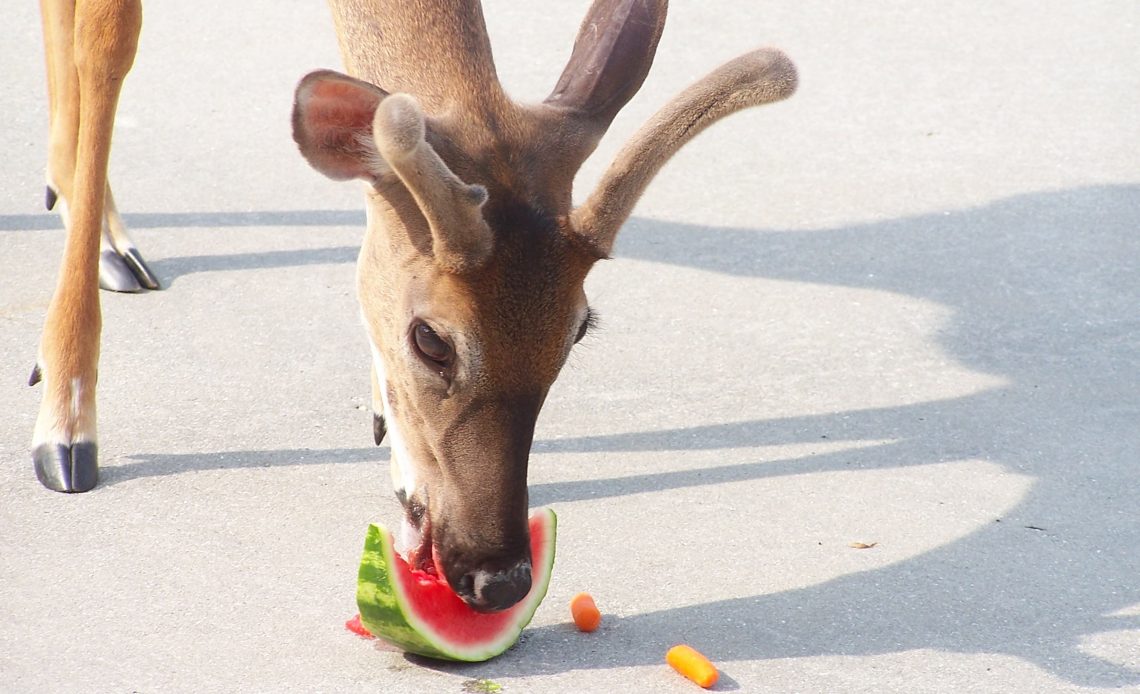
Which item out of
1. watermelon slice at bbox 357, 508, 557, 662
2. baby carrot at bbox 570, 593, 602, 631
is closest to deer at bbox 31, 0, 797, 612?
watermelon slice at bbox 357, 508, 557, 662

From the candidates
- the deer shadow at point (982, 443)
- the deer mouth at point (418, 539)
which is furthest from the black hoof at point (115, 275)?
the deer mouth at point (418, 539)

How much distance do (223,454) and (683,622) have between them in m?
1.94

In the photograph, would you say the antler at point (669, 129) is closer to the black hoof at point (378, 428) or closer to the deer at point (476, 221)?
the deer at point (476, 221)

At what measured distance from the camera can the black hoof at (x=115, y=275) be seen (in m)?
7.03

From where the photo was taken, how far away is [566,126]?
470 centimetres

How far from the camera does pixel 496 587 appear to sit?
13.6 ft

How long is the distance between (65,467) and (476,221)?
2164 millimetres

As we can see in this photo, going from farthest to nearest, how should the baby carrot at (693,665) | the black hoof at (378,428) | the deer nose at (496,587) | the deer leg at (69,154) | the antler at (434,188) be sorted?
the deer leg at (69,154) < the black hoof at (378,428) < the baby carrot at (693,665) < the deer nose at (496,587) < the antler at (434,188)

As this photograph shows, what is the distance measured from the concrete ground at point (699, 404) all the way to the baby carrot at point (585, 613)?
1.9 inches

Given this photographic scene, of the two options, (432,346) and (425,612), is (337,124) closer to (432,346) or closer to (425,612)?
(432,346)

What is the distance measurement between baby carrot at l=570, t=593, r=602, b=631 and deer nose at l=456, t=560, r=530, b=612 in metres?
0.51

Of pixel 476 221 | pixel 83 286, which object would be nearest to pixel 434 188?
pixel 476 221

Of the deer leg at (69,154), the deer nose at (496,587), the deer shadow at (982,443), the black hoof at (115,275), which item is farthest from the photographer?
the black hoof at (115,275)

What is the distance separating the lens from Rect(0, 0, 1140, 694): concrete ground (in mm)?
4703
